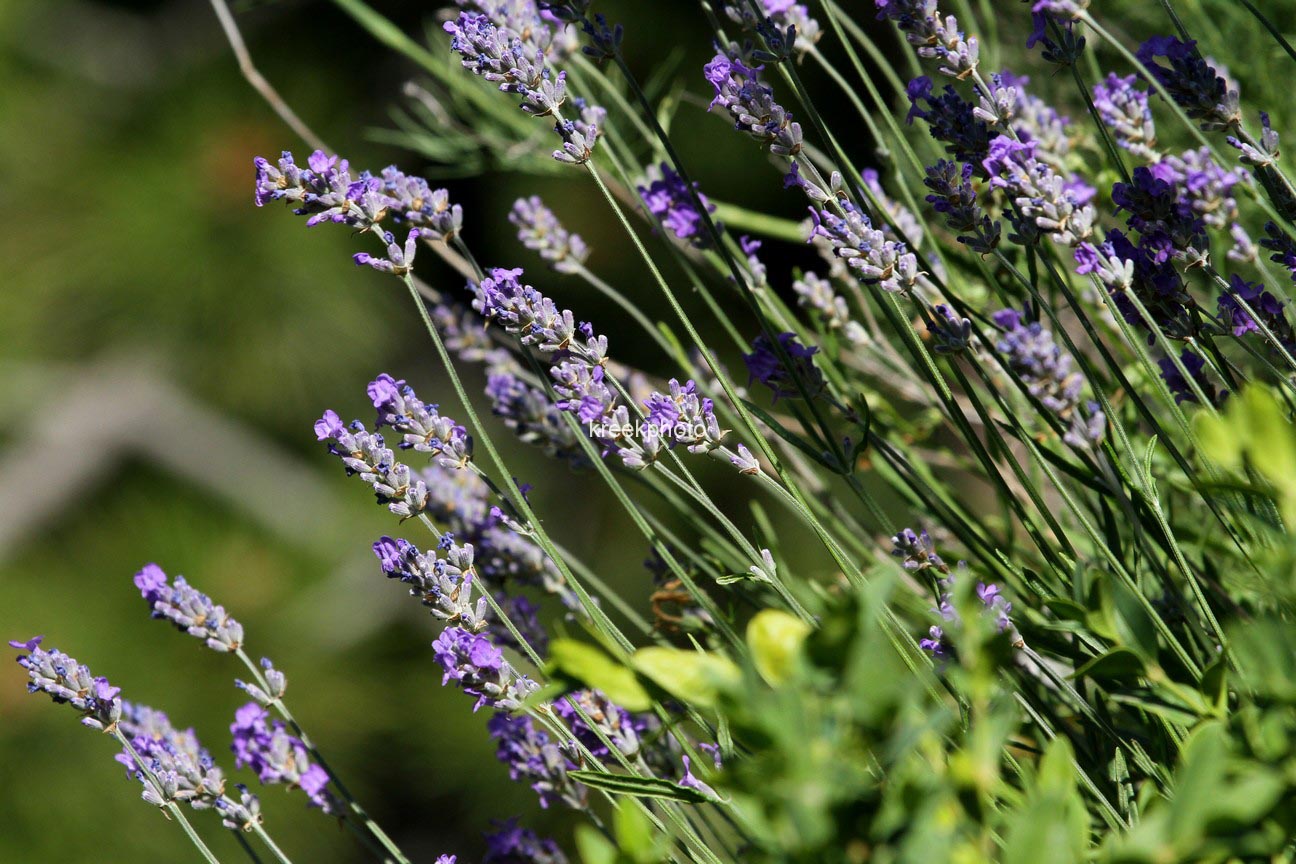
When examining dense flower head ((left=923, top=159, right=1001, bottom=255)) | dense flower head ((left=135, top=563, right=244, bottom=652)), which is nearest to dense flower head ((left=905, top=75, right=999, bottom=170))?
dense flower head ((left=923, top=159, right=1001, bottom=255))

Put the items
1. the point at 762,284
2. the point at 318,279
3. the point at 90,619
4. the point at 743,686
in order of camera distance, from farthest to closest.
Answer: the point at 318,279 < the point at 90,619 < the point at 762,284 < the point at 743,686

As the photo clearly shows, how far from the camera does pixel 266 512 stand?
1774mm

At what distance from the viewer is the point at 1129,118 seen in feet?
1.35

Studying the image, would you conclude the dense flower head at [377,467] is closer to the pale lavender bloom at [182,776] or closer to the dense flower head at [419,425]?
the dense flower head at [419,425]

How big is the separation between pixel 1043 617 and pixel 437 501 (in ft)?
0.84

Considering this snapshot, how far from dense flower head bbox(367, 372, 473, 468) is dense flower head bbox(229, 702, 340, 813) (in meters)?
0.14

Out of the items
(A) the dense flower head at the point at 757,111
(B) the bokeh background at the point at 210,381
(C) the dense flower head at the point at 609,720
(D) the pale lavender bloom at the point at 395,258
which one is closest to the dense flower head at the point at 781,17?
(A) the dense flower head at the point at 757,111

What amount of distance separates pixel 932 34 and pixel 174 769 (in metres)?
0.37

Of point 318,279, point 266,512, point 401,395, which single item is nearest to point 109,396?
point 266,512

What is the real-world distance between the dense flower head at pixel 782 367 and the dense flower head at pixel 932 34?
0.11 metres

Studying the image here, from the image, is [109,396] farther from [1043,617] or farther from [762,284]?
[1043,617]

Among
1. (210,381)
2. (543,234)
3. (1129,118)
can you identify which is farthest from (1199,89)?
(210,381)

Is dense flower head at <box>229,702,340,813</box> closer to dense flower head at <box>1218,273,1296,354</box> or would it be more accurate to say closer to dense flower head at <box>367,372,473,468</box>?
dense flower head at <box>367,372,473,468</box>

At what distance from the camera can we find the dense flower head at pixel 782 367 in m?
0.41
